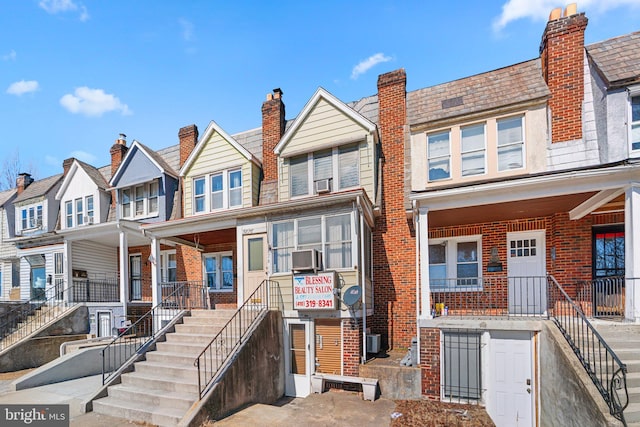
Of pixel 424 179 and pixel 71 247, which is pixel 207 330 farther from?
pixel 71 247

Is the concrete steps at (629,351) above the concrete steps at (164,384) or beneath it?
above

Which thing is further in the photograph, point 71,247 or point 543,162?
point 71,247

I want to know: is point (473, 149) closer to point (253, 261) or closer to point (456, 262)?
point (456, 262)

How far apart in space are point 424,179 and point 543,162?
3.12m

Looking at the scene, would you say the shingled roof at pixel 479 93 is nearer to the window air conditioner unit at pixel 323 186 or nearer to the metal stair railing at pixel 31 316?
the window air conditioner unit at pixel 323 186

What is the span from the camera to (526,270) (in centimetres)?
977

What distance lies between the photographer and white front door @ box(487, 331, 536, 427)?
23.5ft

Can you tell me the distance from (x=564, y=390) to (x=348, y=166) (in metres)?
7.88

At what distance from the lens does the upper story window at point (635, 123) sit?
27.5 feet

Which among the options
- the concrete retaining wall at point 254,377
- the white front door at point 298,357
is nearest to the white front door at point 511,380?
the white front door at point 298,357

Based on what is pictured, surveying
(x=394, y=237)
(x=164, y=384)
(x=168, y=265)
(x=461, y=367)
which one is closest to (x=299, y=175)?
(x=394, y=237)

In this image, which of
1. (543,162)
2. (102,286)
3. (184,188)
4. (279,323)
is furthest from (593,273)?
(102,286)

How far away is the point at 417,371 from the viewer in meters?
7.91

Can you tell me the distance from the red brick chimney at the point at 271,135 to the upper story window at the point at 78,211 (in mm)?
9211
